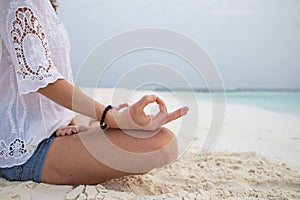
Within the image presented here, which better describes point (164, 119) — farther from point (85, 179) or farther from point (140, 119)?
point (85, 179)

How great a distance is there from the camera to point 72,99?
1189 mm

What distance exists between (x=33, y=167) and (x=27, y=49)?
0.44 m

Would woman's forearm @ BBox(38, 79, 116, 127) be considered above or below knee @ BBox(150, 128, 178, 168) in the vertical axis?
above

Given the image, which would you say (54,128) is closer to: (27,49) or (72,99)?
(72,99)

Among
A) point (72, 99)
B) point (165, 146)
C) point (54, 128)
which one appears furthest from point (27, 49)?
point (165, 146)

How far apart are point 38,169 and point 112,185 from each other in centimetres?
31

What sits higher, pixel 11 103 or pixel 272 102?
pixel 11 103

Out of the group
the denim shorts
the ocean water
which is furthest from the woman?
the ocean water

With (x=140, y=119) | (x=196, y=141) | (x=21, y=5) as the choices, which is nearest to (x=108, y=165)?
(x=140, y=119)

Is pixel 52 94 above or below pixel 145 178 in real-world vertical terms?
above

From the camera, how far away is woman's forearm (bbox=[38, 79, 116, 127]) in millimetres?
1163

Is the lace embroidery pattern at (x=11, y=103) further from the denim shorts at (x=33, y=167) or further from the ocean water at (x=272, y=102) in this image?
the ocean water at (x=272, y=102)

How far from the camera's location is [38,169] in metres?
1.25

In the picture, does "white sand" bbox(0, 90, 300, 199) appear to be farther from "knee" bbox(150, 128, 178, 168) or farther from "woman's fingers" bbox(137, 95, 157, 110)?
"woman's fingers" bbox(137, 95, 157, 110)
